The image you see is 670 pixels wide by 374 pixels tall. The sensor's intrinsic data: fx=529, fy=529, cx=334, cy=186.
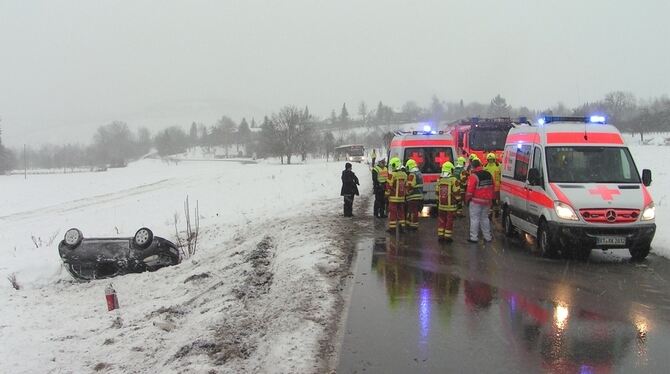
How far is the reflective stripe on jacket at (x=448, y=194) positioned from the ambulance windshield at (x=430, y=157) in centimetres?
455

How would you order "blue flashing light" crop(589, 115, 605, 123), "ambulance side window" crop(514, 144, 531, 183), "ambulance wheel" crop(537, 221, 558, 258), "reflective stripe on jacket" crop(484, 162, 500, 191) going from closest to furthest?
"ambulance wheel" crop(537, 221, 558, 258), "ambulance side window" crop(514, 144, 531, 183), "blue flashing light" crop(589, 115, 605, 123), "reflective stripe on jacket" crop(484, 162, 500, 191)

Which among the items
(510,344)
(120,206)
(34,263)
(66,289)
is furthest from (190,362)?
(120,206)

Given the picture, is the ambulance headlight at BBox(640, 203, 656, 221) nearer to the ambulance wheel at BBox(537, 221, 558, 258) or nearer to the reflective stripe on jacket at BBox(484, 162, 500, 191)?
the ambulance wheel at BBox(537, 221, 558, 258)

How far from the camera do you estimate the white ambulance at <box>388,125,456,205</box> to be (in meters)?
16.0

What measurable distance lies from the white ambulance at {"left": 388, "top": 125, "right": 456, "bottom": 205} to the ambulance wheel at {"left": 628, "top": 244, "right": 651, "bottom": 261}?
6.95 meters

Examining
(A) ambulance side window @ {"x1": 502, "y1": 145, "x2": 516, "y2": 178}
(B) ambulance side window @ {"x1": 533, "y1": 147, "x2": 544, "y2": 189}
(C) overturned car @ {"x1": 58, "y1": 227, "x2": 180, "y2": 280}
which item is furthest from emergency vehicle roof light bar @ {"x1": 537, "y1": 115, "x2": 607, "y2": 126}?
(C) overturned car @ {"x1": 58, "y1": 227, "x2": 180, "y2": 280}

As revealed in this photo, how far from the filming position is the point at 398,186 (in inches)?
498

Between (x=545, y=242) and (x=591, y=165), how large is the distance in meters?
1.75

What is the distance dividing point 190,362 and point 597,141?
339 inches

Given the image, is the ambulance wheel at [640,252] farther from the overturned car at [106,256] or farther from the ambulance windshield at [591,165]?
the overturned car at [106,256]

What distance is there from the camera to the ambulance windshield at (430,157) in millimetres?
16125

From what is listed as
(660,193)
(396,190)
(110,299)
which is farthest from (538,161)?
(660,193)

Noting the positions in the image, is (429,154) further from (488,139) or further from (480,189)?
(488,139)

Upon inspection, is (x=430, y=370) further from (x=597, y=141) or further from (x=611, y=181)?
(x=597, y=141)
